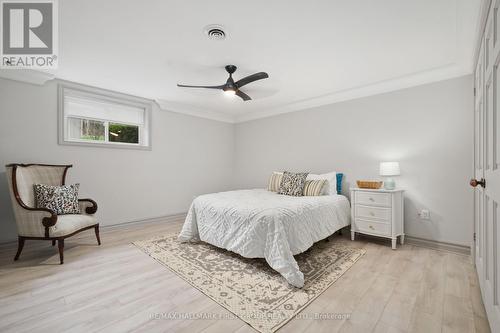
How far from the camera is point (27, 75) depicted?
2.95 metres

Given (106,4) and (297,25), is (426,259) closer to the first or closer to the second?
(297,25)

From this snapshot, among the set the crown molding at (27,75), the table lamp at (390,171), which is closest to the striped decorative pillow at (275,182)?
the table lamp at (390,171)

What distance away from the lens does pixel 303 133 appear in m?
4.32

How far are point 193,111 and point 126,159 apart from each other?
1.67 m

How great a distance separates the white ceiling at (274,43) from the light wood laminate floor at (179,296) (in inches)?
91.4

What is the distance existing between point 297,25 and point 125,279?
286cm

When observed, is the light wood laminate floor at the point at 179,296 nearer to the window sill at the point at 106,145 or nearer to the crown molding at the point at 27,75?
the window sill at the point at 106,145

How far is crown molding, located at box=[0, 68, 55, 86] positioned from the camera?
2838 mm

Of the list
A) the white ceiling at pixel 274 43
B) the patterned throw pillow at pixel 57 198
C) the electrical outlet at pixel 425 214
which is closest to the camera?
the white ceiling at pixel 274 43

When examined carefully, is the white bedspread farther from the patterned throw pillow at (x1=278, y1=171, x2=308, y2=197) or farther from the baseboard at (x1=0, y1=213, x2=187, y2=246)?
the baseboard at (x1=0, y1=213, x2=187, y2=246)

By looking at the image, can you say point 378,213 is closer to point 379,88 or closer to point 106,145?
point 379,88

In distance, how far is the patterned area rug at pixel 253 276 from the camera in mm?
1662

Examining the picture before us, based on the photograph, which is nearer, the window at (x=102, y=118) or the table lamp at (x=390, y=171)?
the table lamp at (x=390, y=171)

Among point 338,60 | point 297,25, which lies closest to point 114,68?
point 297,25
